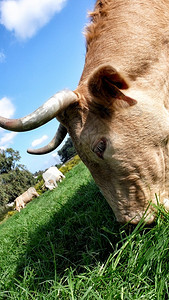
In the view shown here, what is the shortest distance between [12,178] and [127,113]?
42535mm

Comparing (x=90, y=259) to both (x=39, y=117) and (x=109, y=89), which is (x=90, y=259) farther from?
(x=109, y=89)

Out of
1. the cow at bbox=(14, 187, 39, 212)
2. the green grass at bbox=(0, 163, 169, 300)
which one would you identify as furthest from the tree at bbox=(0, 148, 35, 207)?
the green grass at bbox=(0, 163, 169, 300)

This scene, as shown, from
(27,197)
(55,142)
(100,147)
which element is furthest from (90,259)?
(27,197)

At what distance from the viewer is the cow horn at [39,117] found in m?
1.95

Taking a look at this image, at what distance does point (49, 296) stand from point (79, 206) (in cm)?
234

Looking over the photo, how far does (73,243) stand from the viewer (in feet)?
9.95

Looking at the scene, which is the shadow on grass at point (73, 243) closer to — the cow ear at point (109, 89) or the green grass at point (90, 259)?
the green grass at point (90, 259)

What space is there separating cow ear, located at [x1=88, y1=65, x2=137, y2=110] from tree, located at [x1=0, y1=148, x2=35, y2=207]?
121ft

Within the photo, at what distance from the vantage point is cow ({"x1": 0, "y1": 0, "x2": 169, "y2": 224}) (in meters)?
2.27

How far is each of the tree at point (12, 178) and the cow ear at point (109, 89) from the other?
121 ft

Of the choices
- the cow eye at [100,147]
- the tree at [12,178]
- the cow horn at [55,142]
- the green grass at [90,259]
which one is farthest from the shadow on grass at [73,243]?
the tree at [12,178]

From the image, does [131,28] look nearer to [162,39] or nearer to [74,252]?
[162,39]

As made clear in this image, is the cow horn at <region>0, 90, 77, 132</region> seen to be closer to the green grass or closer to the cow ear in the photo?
the cow ear

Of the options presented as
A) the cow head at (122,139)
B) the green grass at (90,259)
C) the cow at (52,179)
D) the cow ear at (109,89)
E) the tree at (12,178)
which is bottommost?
the green grass at (90,259)
